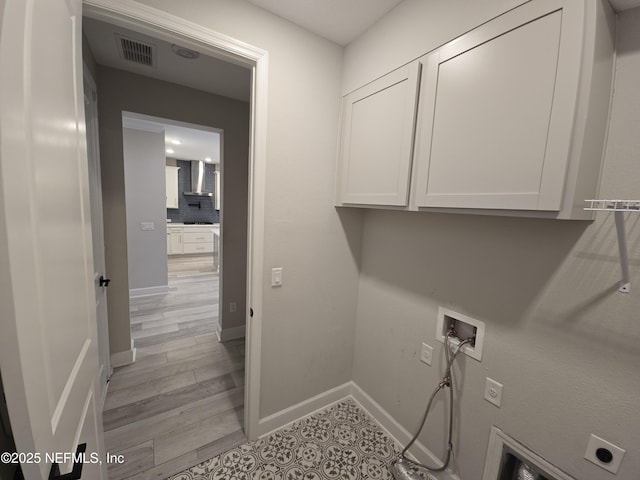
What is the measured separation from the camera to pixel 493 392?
1227 mm

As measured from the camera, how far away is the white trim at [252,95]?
1.13 m

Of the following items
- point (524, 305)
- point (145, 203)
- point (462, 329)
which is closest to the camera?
point (524, 305)

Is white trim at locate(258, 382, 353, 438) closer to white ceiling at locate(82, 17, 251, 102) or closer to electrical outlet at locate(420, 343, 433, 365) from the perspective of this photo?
electrical outlet at locate(420, 343, 433, 365)

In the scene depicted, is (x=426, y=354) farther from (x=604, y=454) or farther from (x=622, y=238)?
(x=622, y=238)

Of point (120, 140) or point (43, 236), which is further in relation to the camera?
point (120, 140)

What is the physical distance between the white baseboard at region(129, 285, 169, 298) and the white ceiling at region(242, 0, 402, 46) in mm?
4231

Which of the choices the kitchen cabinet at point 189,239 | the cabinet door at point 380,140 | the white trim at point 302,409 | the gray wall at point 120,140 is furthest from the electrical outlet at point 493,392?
the kitchen cabinet at point 189,239

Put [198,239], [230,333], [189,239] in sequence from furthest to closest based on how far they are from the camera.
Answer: [198,239]
[189,239]
[230,333]

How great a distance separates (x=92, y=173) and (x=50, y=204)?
1.71 metres

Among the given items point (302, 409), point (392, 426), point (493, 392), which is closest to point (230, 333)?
point (302, 409)

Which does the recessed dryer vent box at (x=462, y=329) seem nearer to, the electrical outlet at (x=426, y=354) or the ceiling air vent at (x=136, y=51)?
the electrical outlet at (x=426, y=354)

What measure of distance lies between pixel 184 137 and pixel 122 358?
3.68 metres

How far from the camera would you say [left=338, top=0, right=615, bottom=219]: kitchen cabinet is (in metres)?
0.80

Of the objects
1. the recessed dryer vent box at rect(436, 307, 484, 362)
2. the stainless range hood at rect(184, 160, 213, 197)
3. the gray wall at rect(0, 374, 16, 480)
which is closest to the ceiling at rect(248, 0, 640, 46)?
the recessed dryer vent box at rect(436, 307, 484, 362)
